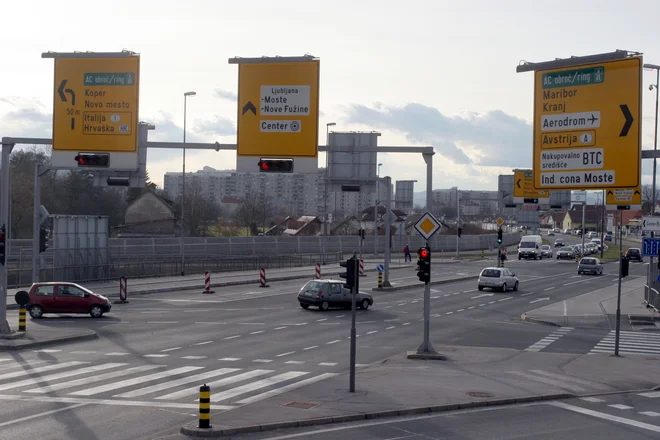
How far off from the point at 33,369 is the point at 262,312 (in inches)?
655

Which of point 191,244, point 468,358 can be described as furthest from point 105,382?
point 191,244

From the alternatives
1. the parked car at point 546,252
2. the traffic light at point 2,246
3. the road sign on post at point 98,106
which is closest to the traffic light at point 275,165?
the road sign on post at point 98,106

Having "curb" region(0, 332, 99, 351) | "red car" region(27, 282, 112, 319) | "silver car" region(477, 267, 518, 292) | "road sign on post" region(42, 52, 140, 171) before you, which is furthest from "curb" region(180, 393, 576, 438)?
"silver car" region(477, 267, 518, 292)

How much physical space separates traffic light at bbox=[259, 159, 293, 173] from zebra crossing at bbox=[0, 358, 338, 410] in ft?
18.9

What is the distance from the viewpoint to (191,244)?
208 ft

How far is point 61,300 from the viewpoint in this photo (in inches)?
1278

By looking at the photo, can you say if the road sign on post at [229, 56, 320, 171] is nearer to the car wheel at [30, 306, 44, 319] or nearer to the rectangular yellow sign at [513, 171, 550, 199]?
the car wheel at [30, 306, 44, 319]

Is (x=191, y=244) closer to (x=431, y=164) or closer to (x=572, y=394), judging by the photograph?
(x=431, y=164)

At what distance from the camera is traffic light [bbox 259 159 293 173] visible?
22.5 metres

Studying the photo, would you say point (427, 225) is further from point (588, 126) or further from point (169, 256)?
point (169, 256)

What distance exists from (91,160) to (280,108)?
602 centimetres

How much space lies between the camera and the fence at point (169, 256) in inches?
1868

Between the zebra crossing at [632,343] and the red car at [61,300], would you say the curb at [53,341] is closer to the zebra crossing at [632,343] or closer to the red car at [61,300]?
the red car at [61,300]

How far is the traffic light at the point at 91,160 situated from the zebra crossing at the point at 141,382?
5899mm
